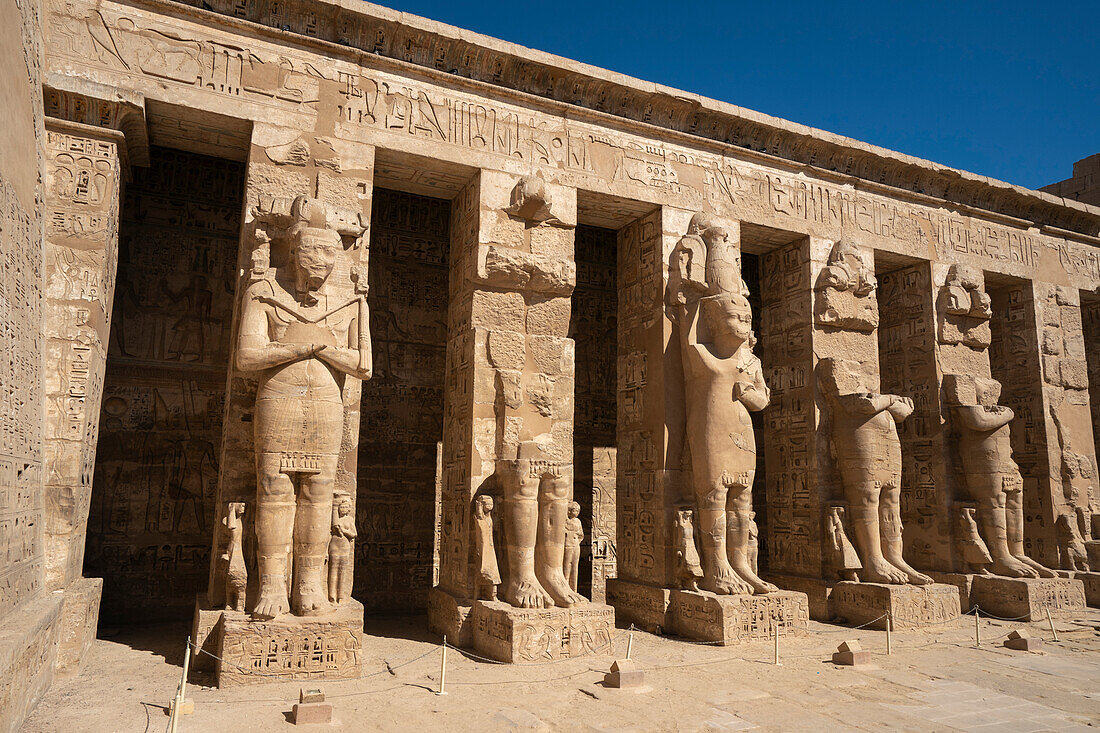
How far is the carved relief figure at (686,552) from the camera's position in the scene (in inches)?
305

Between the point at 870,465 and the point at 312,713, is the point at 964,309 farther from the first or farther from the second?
the point at 312,713

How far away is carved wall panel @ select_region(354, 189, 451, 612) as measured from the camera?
31.0 ft

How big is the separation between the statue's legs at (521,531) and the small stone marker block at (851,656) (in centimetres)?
248

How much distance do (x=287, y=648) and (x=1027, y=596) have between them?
8.23 metres

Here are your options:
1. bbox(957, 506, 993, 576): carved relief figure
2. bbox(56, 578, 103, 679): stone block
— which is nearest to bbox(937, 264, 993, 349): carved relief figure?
bbox(957, 506, 993, 576): carved relief figure


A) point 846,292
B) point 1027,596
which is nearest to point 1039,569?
point 1027,596

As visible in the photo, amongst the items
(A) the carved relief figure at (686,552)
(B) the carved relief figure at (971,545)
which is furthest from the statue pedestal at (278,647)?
(B) the carved relief figure at (971,545)

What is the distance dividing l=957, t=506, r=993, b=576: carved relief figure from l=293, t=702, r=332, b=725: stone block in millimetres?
8140

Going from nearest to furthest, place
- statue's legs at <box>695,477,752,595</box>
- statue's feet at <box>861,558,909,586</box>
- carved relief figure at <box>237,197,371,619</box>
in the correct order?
carved relief figure at <box>237,197,371,619</box>, statue's legs at <box>695,477,752,595</box>, statue's feet at <box>861,558,909,586</box>

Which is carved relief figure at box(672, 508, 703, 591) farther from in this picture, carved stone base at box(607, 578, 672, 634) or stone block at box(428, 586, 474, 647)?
stone block at box(428, 586, 474, 647)

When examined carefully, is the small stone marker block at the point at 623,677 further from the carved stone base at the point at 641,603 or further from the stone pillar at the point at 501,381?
the carved stone base at the point at 641,603

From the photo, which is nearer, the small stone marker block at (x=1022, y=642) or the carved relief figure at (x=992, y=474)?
the small stone marker block at (x=1022, y=642)

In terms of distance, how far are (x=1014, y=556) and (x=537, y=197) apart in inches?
294

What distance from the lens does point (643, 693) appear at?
18.0ft
